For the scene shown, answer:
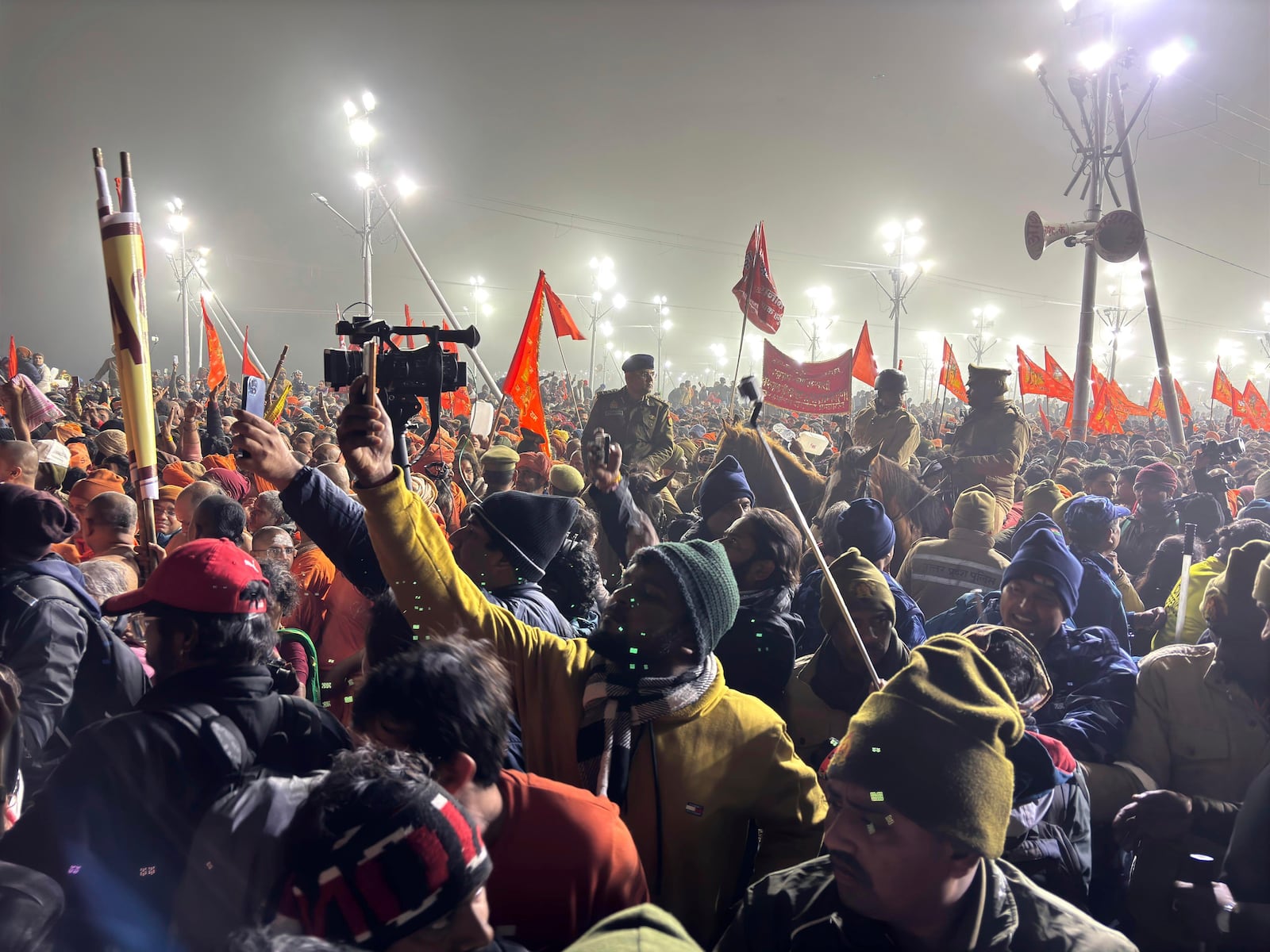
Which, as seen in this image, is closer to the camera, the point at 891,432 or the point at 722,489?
the point at 722,489

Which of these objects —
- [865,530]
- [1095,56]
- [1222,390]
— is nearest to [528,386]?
[865,530]

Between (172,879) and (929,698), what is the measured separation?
1.71 meters

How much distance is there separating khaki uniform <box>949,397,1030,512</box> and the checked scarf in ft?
17.0

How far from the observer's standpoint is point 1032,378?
1731cm

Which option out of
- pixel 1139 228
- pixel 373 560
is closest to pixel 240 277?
pixel 1139 228

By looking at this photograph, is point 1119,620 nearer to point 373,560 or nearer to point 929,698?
point 929,698

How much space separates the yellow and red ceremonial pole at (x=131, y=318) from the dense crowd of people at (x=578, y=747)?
0.25 m

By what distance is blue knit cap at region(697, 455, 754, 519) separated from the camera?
4504 millimetres

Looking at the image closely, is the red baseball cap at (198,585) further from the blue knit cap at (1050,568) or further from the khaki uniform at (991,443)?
the khaki uniform at (991,443)

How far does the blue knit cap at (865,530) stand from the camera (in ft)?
13.3

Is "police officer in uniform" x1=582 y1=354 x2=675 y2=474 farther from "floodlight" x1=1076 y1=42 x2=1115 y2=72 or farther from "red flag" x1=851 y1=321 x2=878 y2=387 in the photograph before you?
"floodlight" x1=1076 y1=42 x2=1115 y2=72

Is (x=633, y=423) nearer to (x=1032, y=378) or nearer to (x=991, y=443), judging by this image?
(x=991, y=443)

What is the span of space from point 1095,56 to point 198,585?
54.2 feet

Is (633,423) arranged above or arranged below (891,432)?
above
